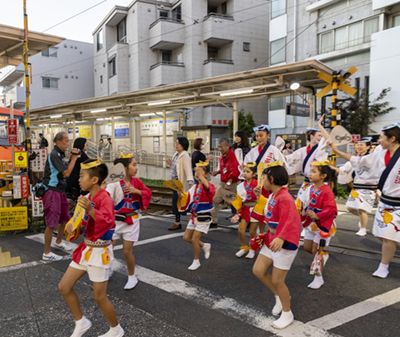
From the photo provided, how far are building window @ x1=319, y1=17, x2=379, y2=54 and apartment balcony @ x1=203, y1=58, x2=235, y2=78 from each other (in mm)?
7274

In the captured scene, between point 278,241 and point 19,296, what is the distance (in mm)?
3351

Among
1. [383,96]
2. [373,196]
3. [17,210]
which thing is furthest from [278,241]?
[383,96]

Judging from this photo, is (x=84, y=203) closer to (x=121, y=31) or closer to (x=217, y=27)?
(x=217, y=27)

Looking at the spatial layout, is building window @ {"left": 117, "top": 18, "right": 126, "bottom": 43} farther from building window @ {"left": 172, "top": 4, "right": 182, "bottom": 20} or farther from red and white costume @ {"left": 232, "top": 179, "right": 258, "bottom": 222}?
red and white costume @ {"left": 232, "top": 179, "right": 258, "bottom": 222}

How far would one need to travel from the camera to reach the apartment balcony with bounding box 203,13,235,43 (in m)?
24.1

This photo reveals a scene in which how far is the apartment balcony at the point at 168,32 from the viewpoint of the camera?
81.8 ft

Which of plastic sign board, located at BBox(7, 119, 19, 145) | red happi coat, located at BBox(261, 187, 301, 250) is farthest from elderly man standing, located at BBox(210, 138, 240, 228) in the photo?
plastic sign board, located at BBox(7, 119, 19, 145)

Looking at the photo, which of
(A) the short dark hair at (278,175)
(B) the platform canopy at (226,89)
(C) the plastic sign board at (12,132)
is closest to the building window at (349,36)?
(B) the platform canopy at (226,89)

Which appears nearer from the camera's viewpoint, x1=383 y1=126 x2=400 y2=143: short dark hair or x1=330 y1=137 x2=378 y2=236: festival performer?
x1=383 y1=126 x2=400 y2=143: short dark hair

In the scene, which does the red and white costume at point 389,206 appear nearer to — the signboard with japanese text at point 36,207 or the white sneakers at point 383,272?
the white sneakers at point 383,272

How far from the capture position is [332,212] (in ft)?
13.5

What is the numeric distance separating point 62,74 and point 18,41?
104 ft

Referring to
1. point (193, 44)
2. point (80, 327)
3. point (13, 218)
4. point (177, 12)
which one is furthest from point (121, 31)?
point (80, 327)

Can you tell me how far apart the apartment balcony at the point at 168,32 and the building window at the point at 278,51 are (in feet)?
24.7
